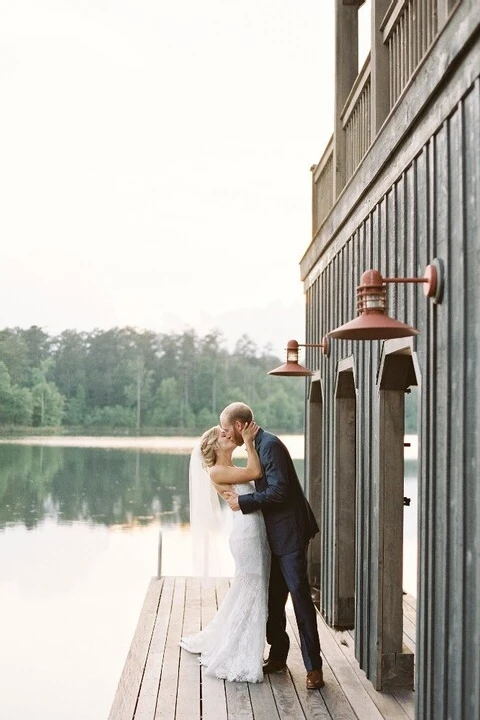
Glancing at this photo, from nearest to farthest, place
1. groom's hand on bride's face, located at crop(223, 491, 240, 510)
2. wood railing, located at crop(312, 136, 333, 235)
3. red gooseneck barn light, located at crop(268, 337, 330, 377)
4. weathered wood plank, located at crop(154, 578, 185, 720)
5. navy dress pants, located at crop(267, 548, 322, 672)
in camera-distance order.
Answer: weathered wood plank, located at crop(154, 578, 185, 720)
navy dress pants, located at crop(267, 548, 322, 672)
groom's hand on bride's face, located at crop(223, 491, 240, 510)
red gooseneck barn light, located at crop(268, 337, 330, 377)
wood railing, located at crop(312, 136, 333, 235)

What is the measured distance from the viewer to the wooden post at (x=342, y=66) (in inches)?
286

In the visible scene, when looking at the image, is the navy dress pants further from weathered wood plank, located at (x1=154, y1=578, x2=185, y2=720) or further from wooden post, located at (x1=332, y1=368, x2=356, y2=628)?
wooden post, located at (x1=332, y1=368, x2=356, y2=628)

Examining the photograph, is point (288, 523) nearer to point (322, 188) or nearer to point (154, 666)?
point (154, 666)

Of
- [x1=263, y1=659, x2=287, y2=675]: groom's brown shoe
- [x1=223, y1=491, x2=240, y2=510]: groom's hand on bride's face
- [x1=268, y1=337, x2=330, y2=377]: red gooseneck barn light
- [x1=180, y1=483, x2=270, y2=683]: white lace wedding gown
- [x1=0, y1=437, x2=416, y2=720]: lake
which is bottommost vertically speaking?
[x1=0, y1=437, x2=416, y2=720]: lake

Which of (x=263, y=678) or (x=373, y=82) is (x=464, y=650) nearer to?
(x=263, y=678)

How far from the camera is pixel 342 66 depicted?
294 inches

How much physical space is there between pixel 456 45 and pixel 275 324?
71.3m

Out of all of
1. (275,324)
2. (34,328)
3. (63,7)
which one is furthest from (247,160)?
(63,7)

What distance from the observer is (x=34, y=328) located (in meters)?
57.3

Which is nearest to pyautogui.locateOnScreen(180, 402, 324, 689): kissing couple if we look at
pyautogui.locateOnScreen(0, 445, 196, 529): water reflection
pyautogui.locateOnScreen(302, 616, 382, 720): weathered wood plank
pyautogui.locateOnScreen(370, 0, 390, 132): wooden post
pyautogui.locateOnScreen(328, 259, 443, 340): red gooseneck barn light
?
pyautogui.locateOnScreen(302, 616, 382, 720): weathered wood plank

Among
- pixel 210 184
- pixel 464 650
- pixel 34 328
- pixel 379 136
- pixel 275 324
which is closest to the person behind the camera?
pixel 464 650

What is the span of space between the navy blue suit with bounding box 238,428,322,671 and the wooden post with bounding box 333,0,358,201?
2.81 m

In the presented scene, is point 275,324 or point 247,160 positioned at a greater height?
point 247,160

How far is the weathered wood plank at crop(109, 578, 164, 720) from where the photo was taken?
16.3 ft
